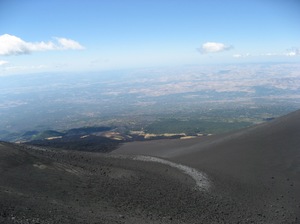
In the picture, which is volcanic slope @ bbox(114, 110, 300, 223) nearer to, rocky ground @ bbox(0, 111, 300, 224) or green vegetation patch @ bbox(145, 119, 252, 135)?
rocky ground @ bbox(0, 111, 300, 224)

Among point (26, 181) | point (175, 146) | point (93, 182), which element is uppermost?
point (26, 181)

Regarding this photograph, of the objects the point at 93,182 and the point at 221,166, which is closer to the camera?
the point at 93,182

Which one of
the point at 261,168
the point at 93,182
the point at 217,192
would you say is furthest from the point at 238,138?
the point at 93,182

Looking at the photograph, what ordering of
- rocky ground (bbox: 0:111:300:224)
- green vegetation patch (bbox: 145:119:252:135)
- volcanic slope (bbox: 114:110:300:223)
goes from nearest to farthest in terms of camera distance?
rocky ground (bbox: 0:111:300:224) < volcanic slope (bbox: 114:110:300:223) < green vegetation patch (bbox: 145:119:252:135)

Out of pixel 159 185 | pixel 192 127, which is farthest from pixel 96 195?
pixel 192 127

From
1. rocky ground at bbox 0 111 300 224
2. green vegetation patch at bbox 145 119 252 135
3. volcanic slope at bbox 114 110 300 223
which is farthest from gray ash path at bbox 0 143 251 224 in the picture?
green vegetation patch at bbox 145 119 252 135

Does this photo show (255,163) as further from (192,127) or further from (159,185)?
(192,127)

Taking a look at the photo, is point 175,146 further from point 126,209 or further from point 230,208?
point 126,209

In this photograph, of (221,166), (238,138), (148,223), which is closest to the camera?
(148,223)
